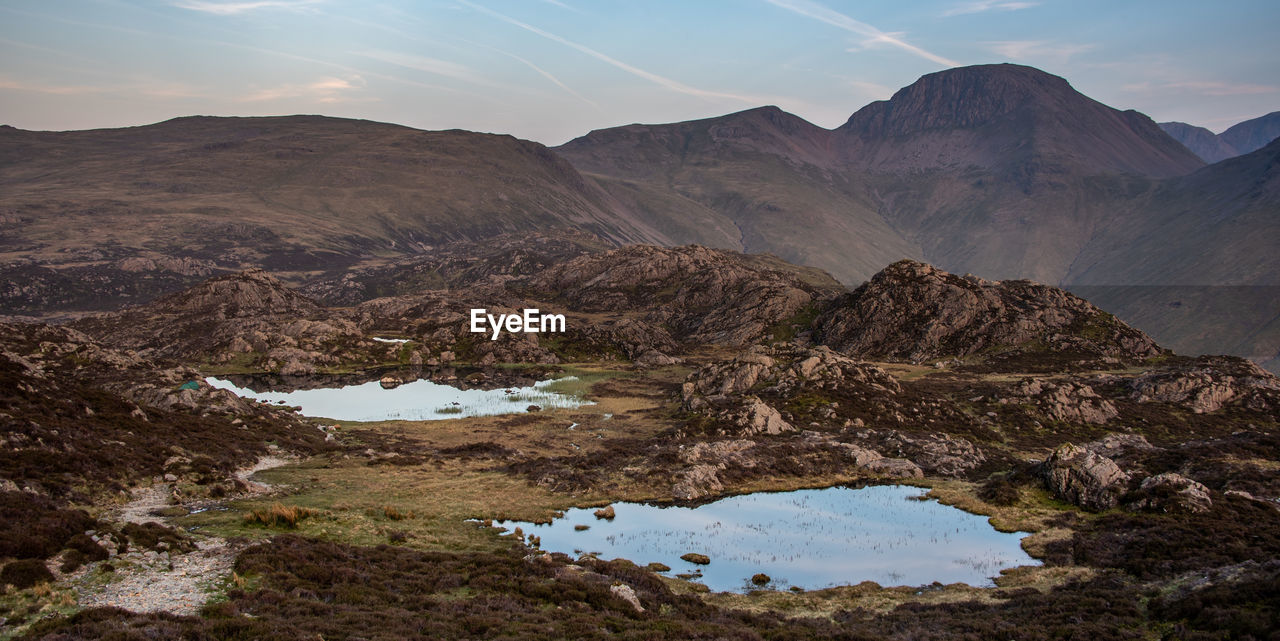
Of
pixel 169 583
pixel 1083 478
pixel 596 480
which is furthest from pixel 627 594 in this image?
pixel 1083 478

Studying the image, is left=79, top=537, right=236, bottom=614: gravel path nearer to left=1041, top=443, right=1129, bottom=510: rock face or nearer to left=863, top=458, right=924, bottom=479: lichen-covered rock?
left=863, top=458, right=924, bottom=479: lichen-covered rock

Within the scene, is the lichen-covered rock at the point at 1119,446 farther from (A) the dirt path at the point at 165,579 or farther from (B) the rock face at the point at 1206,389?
(A) the dirt path at the point at 165,579

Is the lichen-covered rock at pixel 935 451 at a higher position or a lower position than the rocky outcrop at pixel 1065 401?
lower

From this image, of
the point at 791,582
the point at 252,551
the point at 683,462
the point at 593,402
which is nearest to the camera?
the point at 252,551

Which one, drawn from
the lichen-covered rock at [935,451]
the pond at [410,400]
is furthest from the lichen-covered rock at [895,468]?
the pond at [410,400]

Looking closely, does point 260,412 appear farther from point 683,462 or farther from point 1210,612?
point 1210,612

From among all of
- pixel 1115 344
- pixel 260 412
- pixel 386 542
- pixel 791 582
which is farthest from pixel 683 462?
pixel 1115 344
